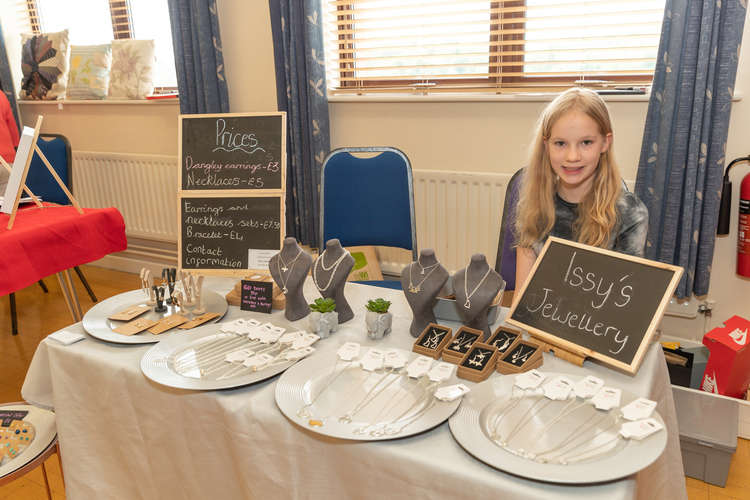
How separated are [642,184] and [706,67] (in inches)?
18.3

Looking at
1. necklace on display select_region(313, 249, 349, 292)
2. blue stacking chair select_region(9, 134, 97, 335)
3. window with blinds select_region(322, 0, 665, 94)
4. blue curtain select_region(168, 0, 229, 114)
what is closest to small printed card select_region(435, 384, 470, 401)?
necklace on display select_region(313, 249, 349, 292)

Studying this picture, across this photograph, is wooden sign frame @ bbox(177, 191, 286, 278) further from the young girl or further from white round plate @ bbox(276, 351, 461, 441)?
the young girl

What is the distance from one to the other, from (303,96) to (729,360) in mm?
2105

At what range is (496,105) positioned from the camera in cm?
248

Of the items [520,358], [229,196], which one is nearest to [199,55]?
[229,196]

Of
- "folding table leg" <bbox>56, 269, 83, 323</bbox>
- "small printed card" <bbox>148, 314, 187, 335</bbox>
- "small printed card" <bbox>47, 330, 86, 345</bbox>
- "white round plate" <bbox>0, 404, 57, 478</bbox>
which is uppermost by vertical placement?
"small printed card" <bbox>148, 314, 187, 335</bbox>

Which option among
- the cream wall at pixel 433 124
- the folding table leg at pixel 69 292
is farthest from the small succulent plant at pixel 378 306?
the cream wall at pixel 433 124

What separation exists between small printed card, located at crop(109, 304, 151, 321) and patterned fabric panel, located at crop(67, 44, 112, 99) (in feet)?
9.14

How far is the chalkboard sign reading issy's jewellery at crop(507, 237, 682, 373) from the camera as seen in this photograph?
3.44 ft

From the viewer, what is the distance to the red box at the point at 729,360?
185 cm

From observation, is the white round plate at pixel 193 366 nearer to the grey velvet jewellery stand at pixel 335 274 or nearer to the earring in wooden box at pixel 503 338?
the grey velvet jewellery stand at pixel 335 274

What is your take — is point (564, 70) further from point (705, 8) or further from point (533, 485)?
point (533, 485)

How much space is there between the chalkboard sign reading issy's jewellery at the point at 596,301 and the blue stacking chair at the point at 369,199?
847 millimetres

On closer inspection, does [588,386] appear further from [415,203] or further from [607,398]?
[415,203]
